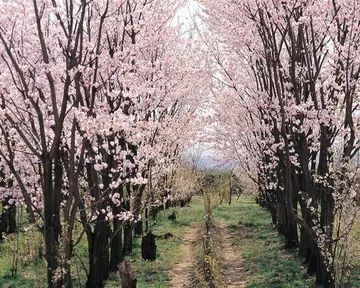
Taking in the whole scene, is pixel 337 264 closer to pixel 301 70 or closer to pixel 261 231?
pixel 301 70

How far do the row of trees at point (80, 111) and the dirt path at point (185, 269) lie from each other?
1852 mm

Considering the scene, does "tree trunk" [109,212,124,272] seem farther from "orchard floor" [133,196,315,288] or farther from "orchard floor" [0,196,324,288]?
"orchard floor" [133,196,315,288]

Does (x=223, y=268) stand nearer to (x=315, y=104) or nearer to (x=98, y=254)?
(x=98, y=254)

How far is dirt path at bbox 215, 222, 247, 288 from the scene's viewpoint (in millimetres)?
13110

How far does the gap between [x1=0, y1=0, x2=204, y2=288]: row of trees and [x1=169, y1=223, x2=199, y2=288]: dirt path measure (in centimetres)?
185

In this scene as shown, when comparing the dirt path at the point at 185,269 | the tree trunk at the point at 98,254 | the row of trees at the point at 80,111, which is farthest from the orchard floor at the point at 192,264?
the row of trees at the point at 80,111

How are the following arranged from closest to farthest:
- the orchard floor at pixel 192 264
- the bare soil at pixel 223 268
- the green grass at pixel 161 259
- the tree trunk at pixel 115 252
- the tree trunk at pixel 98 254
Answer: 1. the tree trunk at pixel 98 254
2. the orchard floor at pixel 192 264
3. the bare soil at pixel 223 268
4. the green grass at pixel 161 259
5. the tree trunk at pixel 115 252

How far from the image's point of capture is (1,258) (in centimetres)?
1582

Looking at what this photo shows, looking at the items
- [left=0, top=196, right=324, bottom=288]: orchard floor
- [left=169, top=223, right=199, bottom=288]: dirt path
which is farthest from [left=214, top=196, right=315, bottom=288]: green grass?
[left=169, top=223, right=199, bottom=288]: dirt path

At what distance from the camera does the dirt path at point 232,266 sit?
1311cm

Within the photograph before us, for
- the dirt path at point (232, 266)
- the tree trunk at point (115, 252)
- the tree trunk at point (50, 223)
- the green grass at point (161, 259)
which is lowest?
the dirt path at point (232, 266)

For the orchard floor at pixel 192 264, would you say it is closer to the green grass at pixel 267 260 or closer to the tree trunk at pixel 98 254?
the green grass at pixel 267 260

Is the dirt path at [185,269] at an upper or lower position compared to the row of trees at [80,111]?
lower

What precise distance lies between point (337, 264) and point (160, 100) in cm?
941
